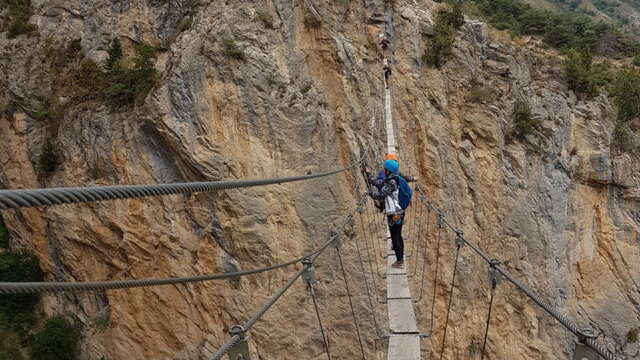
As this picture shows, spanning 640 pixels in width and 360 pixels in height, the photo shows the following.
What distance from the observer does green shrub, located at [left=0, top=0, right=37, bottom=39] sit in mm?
9656

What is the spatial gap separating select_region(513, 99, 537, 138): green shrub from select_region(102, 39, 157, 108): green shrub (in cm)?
912

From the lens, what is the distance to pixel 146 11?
881 centimetres

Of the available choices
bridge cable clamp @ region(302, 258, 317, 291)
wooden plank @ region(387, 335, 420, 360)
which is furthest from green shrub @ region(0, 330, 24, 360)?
bridge cable clamp @ region(302, 258, 317, 291)

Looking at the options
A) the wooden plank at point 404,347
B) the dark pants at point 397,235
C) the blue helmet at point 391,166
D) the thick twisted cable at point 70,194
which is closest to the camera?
the thick twisted cable at point 70,194

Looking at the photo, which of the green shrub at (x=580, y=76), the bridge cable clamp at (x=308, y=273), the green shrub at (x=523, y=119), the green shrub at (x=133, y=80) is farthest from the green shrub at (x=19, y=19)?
the green shrub at (x=580, y=76)

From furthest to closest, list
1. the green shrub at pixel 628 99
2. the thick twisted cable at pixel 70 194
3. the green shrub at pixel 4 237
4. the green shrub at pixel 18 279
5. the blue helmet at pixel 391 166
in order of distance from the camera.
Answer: the green shrub at pixel 628 99
the green shrub at pixel 4 237
the green shrub at pixel 18 279
the blue helmet at pixel 391 166
the thick twisted cable at pixel 70 194

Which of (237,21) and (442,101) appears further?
(442,101)

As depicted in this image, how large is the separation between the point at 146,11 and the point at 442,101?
7.41 meters

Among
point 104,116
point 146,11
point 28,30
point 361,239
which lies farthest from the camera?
point 28,30

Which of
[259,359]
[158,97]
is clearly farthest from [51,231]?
[259,359]

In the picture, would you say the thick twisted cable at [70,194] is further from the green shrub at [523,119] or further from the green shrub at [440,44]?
the green shrub at [523,119]

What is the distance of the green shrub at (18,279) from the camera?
941 cm

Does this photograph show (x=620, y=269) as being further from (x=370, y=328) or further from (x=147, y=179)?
(x=147, y=179)

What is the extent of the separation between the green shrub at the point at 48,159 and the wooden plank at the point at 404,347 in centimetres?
804
